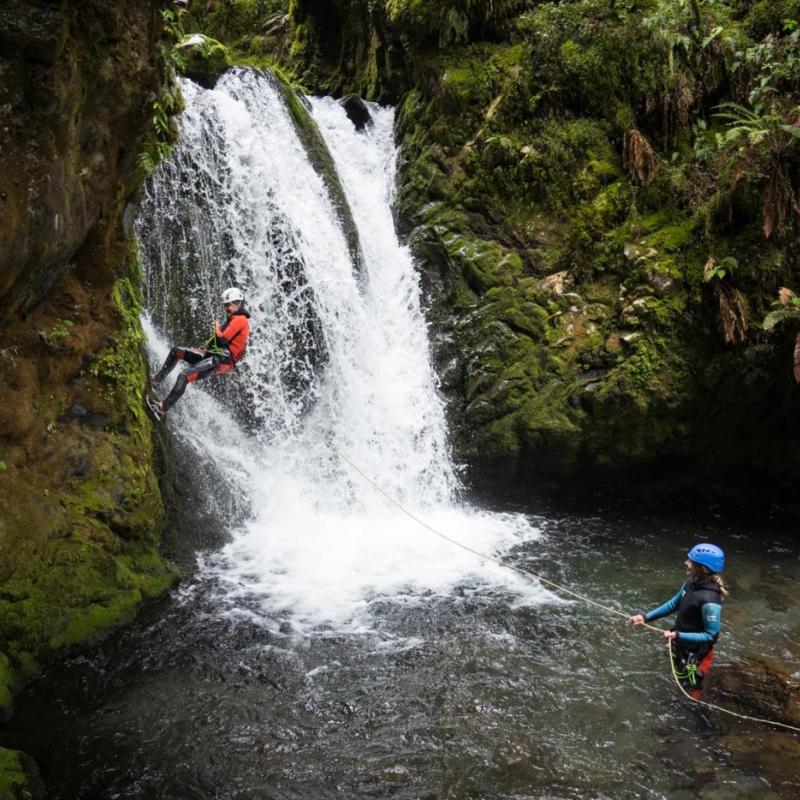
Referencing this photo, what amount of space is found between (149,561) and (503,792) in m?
4.21

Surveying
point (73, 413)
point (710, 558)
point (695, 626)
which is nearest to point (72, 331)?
point (73, 413)

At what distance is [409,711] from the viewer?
5.16 m

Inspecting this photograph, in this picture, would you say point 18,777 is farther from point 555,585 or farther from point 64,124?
point 555,585

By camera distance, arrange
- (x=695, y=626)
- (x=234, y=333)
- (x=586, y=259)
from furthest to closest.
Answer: (x=586, y=259) → (x=234, y=333) → (x=695, y=626)

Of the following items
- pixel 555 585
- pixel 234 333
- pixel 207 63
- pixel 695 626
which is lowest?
pixel 555 585

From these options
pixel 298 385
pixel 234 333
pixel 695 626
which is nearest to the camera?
pixel 695 626

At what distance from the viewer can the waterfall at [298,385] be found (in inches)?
306

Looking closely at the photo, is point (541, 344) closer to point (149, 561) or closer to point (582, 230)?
point (582, 230)

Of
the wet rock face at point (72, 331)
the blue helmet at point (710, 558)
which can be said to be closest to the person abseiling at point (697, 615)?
the blue helmet at point (710, 558)

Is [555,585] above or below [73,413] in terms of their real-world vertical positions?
below

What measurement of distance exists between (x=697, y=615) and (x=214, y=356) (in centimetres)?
564

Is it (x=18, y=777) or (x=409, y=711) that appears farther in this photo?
(x=409, y=711)

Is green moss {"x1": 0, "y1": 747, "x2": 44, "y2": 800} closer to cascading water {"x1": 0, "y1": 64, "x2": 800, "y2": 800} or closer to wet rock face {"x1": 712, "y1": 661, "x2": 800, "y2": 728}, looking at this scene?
cascading water {"x1": 0, "y1": 64, "x2": 800, "y2": 800}

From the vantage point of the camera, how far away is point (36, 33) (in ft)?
13.7
